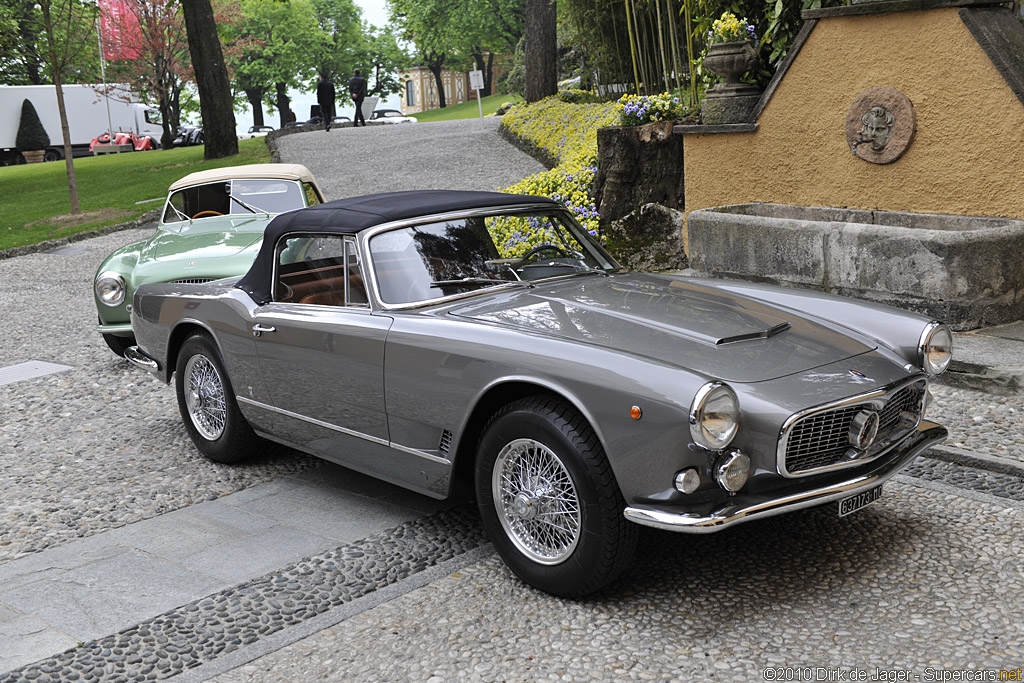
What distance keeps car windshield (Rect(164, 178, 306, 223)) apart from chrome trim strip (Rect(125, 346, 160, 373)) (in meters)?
3.06

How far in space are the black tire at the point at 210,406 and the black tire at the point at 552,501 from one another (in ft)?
6.62

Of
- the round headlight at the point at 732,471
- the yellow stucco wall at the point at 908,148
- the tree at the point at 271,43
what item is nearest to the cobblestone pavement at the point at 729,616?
the round headlight at the point at 732,471

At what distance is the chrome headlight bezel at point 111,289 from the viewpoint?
7.59m

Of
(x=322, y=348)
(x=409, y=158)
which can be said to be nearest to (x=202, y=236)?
(x=322, y=348)

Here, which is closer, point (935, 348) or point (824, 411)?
point (824, 411)

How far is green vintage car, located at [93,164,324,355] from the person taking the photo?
7.48 meters

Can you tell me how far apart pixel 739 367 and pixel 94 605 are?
2638mm

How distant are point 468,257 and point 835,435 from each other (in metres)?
1.87

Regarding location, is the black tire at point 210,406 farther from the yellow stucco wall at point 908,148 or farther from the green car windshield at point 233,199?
the yellow stucco wall at point 908,148

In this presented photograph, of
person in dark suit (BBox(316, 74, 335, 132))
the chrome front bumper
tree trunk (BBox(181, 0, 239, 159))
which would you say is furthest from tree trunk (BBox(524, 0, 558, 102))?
the chrome front bumper

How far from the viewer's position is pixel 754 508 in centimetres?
319

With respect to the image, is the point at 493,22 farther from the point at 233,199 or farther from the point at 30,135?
the point at 233,199

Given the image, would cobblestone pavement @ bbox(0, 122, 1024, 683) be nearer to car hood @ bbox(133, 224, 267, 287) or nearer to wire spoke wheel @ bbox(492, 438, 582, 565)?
wire spoke wheel @ bbox(492, 438, 582, 565)

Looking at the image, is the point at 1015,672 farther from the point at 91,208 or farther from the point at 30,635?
the point at 91,208
